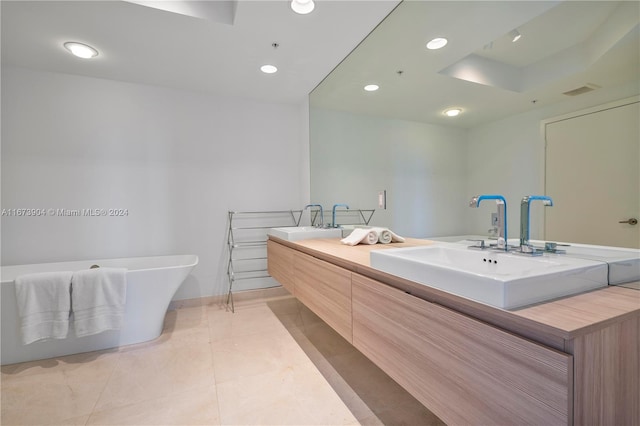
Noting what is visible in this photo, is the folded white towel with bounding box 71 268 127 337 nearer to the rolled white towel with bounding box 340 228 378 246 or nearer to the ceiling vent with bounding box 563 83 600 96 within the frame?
the rolled white towel with bounding box 340 228 378 246

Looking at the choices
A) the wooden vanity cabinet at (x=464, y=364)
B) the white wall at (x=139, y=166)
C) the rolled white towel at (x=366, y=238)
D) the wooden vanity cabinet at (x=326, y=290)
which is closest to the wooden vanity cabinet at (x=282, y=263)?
the wooden vanity cabinet at (x=326, y=290)

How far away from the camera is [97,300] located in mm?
1893

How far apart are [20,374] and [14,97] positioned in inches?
84.2

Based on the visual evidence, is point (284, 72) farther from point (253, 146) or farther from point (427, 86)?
point (427, 86)

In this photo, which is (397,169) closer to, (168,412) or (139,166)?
(168,412)

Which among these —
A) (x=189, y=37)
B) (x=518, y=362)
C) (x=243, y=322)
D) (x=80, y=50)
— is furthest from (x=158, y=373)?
(x=80, y=50)

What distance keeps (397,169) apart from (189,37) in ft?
5.46

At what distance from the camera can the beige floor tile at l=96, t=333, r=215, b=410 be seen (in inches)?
61.1

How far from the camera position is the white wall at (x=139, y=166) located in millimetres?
2354

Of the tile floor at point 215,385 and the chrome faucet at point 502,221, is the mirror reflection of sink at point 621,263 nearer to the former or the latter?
the chrome faucet at point 502,221

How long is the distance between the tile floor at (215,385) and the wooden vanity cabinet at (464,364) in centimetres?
54

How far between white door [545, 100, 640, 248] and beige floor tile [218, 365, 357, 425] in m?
1.25

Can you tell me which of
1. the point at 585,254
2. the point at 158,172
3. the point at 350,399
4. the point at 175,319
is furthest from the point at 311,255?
the point at 158,172

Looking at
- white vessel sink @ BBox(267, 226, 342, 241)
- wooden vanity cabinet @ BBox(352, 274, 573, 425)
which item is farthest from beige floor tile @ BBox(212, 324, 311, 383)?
wooden vanity cabinet @ BBox(352, 274, 573, 425)
